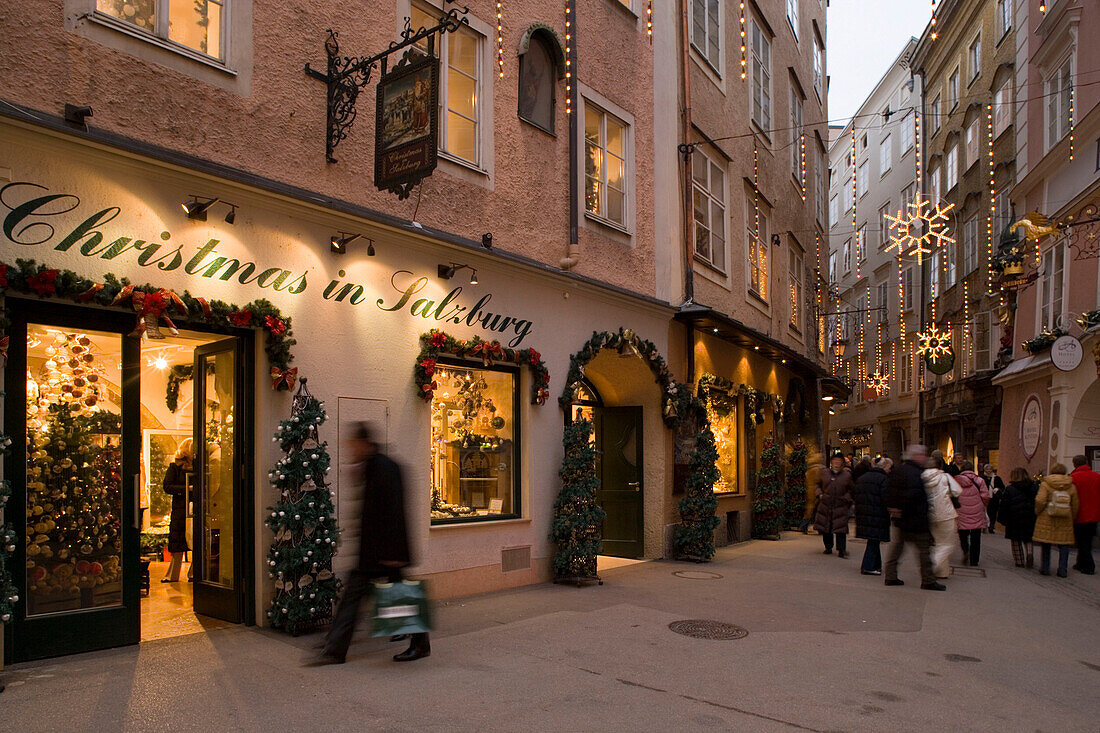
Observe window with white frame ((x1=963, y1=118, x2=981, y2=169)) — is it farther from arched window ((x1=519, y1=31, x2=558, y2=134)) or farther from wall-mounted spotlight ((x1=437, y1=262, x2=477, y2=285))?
wall-mounted spotlight ((x1=437, y1=262, x2=477, y2=285))

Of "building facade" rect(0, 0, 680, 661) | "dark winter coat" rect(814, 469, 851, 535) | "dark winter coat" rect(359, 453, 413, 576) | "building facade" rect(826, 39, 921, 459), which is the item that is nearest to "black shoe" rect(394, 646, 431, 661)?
"dark winter coat" rect(359, 453, 413, 576)

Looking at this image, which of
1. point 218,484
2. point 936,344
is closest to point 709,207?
point 218,484

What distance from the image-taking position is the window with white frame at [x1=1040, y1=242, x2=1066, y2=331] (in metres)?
19.0

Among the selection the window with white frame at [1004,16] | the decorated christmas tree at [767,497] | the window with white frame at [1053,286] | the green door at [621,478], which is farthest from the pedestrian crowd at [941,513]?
the window with white frame at [1004,16]

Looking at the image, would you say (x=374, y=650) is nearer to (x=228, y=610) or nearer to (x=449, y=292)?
(x=228, y=610)

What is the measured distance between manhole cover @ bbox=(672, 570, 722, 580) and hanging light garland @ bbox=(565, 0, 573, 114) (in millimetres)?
6539

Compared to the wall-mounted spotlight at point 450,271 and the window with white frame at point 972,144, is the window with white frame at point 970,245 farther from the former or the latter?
the wall-mounted spotlight at point 450,271

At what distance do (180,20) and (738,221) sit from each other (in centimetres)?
1233

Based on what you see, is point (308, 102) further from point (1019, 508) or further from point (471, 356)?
point (1019, 508)

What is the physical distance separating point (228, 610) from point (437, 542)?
232 centimetres

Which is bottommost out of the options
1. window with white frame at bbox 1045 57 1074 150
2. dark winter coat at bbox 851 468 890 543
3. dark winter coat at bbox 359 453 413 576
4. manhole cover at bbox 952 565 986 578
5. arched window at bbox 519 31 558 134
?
manhole cover at bbox 952 565 986 578

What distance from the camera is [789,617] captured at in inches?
358

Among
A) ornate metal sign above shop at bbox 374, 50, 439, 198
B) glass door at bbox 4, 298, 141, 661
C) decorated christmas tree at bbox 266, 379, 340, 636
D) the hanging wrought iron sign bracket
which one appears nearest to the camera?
glass door at bbox 4, 298, 141, 661

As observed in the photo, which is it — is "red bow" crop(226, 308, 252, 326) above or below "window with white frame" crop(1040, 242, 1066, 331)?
below
